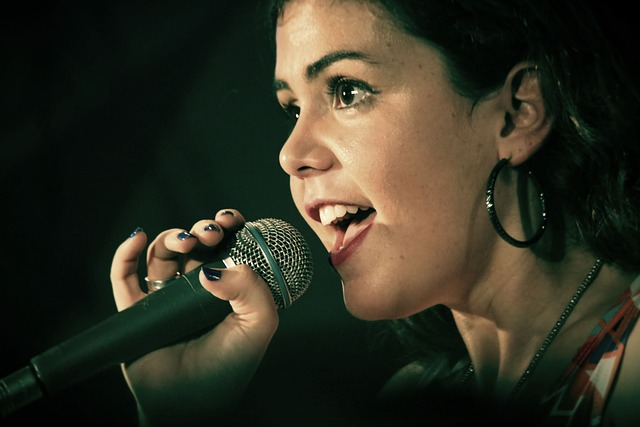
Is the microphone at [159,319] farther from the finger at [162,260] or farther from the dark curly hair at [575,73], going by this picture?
the dark curly hair at [575,73]

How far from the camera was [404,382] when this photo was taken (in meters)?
2.06

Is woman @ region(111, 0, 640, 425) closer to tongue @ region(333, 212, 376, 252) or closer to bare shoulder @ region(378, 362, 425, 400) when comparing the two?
tongue @ region(333, 212, 376, 252)

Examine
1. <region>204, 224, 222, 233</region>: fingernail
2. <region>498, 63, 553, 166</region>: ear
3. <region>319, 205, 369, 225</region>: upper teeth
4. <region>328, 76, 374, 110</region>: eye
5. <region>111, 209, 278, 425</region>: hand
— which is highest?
<region>328, 76, 374, 110</region>: eye

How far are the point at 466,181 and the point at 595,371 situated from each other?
472mm

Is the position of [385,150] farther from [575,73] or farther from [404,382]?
[404,382]

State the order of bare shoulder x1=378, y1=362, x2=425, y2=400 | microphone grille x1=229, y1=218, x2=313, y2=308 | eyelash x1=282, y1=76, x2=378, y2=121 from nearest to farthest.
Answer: microphone grille x1=229, y1=218, x2=313, y2=308
eyelash x1=282, y1=76, x2=378, y2=121
bare shoulder x1=378, y1=362, x2=425, y2=400

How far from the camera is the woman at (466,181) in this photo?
1.38 meters

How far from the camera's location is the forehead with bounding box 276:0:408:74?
4.51 feet

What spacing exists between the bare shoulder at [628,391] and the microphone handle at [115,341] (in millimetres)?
789

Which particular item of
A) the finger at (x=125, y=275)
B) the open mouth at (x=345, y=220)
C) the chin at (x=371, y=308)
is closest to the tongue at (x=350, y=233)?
the open mouth at (x=345, y=220)

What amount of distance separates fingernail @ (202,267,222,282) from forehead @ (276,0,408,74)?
506mm

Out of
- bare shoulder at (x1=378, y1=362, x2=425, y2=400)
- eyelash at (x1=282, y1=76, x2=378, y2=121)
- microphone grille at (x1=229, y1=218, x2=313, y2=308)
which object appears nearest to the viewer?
microphone grille at (x1=229, y1=218, x2=313, y2=308)

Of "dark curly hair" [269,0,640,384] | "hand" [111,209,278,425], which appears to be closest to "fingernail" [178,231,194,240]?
"hand" [111,209,278,425]

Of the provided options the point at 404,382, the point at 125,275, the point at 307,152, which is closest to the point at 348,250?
the point at 307,152
